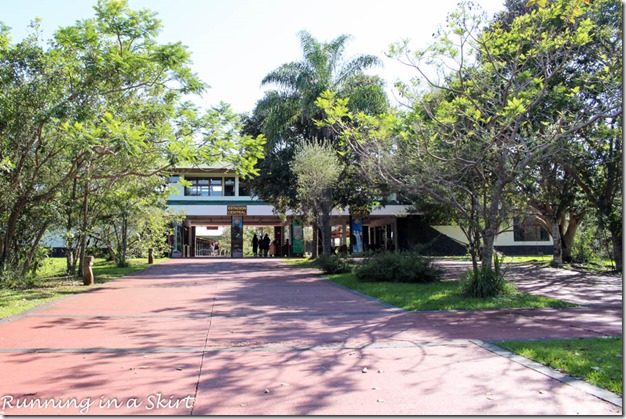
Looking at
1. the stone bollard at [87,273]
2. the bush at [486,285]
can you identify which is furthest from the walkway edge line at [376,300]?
the stone bollard at [87,273]

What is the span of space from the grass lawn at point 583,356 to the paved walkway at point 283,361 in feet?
0.78

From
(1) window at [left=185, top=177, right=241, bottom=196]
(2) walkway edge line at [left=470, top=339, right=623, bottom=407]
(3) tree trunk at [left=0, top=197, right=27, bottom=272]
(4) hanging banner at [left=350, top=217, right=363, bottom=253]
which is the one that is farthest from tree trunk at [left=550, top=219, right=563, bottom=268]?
(1) window at [left=185, top=177, right=241, bottom=196]

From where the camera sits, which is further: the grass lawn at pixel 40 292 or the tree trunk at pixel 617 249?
the tree trunk at pixel 617 249

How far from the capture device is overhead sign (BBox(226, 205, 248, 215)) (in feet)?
115

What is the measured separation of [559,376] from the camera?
190 inches

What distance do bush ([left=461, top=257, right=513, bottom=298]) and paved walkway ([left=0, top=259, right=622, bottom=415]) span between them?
1337 millimetres

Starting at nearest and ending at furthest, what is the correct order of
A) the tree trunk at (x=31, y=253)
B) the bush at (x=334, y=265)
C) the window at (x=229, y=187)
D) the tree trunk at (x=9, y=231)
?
the tree trunk at (x=9, y=231) → the tree trunk at (x=31, y=253) → the bush at (x=334, y=265) → the window at (x=229, y=187)

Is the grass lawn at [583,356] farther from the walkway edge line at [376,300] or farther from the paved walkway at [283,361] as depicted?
the walkway edge line at [376,300]

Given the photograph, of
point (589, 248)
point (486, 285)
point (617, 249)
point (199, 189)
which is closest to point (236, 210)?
point (199, 189)

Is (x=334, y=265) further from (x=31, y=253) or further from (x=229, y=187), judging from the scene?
(x=229, y=187)

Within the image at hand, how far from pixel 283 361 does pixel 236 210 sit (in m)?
30.1

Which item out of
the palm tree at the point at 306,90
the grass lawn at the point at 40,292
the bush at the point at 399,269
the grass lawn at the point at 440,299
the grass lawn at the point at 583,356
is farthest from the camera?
the palm tree at the point at 306,90

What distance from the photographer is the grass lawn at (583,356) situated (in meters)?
4.73

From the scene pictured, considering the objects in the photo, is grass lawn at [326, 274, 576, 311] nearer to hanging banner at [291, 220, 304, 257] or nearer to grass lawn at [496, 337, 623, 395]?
grass lawn at [496, 337, 623, 395]
